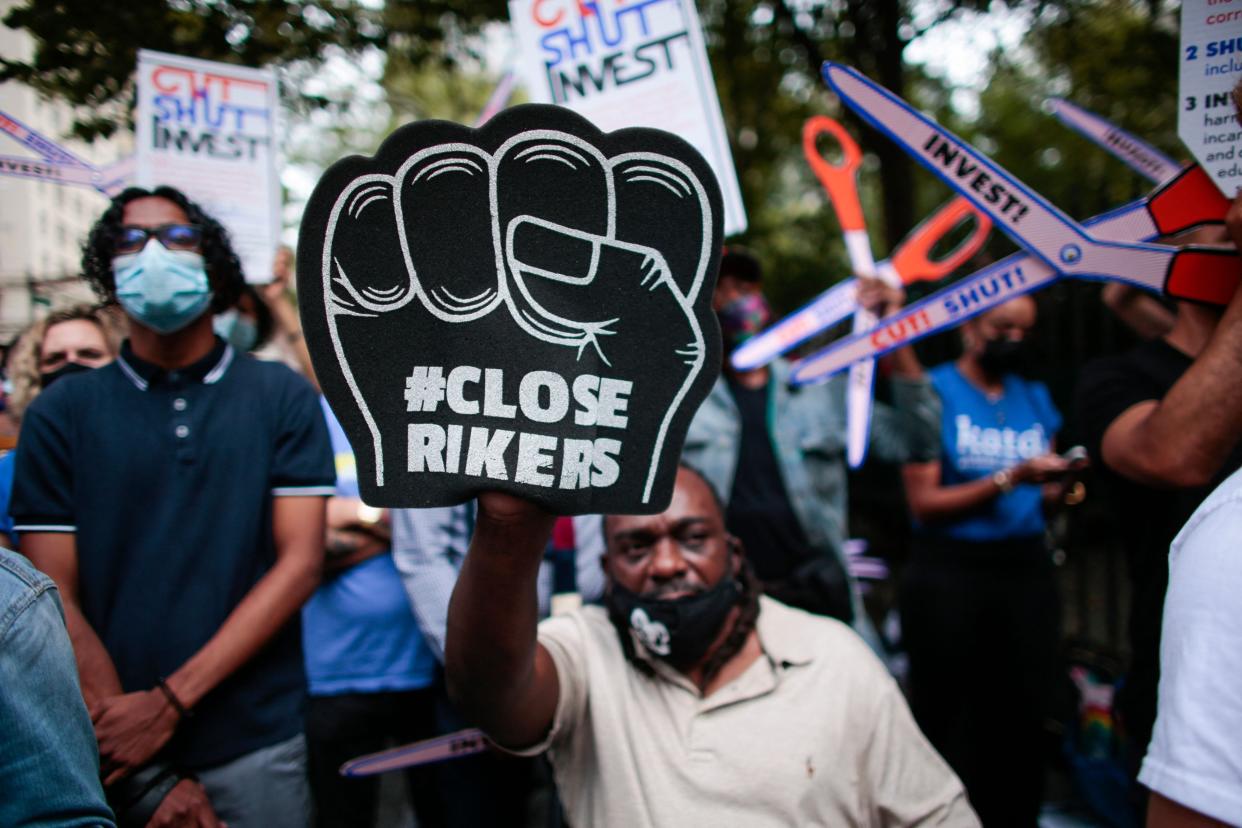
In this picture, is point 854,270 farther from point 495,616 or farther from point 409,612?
point 495,616

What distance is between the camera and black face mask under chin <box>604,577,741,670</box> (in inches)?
74.5

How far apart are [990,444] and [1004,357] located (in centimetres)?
30

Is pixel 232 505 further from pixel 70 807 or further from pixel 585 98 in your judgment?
pixel 585 98

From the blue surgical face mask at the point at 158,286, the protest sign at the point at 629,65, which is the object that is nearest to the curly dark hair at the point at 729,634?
the protest sign at the point at 629,65

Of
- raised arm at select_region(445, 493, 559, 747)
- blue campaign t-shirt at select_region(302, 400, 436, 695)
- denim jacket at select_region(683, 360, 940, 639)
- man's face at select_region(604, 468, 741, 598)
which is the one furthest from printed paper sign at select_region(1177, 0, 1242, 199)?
blue campaign t-shirt at select_region(302, 400, 436, 695)

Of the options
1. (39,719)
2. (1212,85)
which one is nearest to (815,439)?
(1212,85)

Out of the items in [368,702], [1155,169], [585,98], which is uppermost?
[585,98]

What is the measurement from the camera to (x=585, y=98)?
2451 mm

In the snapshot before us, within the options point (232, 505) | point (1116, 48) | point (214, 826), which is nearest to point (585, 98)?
point (232, 505)

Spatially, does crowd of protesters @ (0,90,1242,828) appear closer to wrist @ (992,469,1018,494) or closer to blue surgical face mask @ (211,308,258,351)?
blue surgical face mask @ (211,308,258,351)

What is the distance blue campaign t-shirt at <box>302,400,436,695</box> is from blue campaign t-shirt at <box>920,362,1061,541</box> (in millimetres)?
1802

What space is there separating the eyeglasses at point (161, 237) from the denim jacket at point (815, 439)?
4.86 ft

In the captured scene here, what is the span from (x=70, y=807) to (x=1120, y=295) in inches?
116

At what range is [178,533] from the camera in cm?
188
